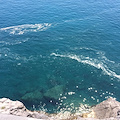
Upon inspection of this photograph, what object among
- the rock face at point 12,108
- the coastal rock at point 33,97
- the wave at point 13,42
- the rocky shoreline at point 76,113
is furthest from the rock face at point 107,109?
the wave at point 13,42

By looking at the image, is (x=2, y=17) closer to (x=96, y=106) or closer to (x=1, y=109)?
(x=1, y=109)

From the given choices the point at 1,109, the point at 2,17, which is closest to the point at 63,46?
the point at 1,109

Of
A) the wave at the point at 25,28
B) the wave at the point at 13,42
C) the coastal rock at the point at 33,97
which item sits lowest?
the coastal rock at the point at 33,97

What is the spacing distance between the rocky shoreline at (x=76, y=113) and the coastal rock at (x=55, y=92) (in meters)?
7.57

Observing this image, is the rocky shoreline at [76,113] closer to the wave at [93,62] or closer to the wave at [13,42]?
the wave at [93,62]

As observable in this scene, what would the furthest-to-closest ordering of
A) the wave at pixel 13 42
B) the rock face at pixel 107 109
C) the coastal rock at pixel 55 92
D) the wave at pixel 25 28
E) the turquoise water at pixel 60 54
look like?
the wave at pixel 25 28 < the wave at pixel 13 42 < the turquoise water at pixel 60 54 < the coastal rock at pixel 55 92 < the rock face at pixel 107 109

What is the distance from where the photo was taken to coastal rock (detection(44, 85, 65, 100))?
185 ft

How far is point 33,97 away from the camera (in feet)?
184

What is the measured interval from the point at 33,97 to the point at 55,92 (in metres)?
9.17

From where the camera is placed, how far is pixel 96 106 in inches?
2057

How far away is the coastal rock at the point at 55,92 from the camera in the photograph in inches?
2226

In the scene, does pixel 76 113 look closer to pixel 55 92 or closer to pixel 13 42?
pixel 55 92

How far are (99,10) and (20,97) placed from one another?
308 ft

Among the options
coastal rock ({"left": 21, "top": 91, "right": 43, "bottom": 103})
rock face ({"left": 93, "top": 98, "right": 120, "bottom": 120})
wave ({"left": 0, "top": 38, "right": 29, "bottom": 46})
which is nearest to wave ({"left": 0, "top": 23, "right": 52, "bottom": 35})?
wave ({"left": 0, "top": 38, "right": 29, "bottom": 46})
